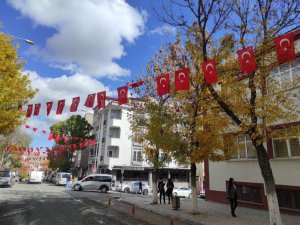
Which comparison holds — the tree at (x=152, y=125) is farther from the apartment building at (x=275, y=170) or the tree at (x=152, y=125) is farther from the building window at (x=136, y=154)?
the building window at (x=136, y=154)

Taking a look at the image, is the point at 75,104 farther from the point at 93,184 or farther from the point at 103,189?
the point at 103,189

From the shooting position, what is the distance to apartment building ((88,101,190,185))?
42.4m

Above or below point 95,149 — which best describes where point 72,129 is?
above

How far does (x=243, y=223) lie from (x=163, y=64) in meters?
11.2

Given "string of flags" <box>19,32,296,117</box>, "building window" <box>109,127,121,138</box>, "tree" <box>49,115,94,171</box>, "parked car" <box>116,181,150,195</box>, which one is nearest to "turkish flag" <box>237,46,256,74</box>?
"string of flags" <box>19,32,296,117</box>

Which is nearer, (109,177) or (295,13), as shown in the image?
(295,13)

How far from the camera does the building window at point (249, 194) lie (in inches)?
604

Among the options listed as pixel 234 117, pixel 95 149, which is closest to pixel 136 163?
pixel 95 149

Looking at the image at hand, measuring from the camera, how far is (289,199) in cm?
1357

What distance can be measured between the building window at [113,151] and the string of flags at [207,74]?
2765 centimetres

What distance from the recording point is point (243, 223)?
10945 mm

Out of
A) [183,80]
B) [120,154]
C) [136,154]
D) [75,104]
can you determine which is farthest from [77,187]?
[183,80]

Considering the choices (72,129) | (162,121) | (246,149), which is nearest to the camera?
(162,121)

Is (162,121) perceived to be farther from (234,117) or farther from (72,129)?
(72,129)
